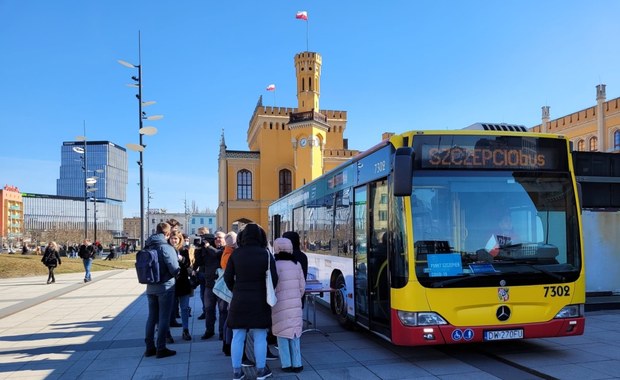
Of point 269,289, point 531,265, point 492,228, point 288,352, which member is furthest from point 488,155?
point 288,352

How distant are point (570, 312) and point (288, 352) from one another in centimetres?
385

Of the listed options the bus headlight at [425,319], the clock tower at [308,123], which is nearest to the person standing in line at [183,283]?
the bus headlight at [425,319]

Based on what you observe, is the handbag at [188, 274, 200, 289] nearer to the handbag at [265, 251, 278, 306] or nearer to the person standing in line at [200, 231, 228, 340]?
the person standing in line at [200, 231, 228, 340]

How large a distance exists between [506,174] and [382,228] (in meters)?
1.86

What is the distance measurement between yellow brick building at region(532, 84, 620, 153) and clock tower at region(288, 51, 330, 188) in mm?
24455

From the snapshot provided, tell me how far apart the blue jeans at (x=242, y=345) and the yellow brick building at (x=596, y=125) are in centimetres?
4459

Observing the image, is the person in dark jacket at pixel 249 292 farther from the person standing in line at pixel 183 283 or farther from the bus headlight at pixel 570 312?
the bus headlight at pixel 570 312

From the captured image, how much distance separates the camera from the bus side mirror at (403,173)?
5898mm

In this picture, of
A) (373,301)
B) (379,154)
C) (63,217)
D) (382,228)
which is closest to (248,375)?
(373,301)

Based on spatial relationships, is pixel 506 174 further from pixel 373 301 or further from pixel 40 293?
pixel 40 293

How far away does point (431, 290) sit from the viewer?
6.07 m

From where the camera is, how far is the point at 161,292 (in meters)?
7.09

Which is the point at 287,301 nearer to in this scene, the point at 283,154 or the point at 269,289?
the point at 269,289

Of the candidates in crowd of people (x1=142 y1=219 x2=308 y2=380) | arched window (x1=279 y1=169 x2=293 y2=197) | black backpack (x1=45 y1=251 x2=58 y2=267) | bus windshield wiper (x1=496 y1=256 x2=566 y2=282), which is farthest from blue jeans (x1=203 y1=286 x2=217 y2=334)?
arched window (x1=279 y1=169 x2=293 y2=197)
